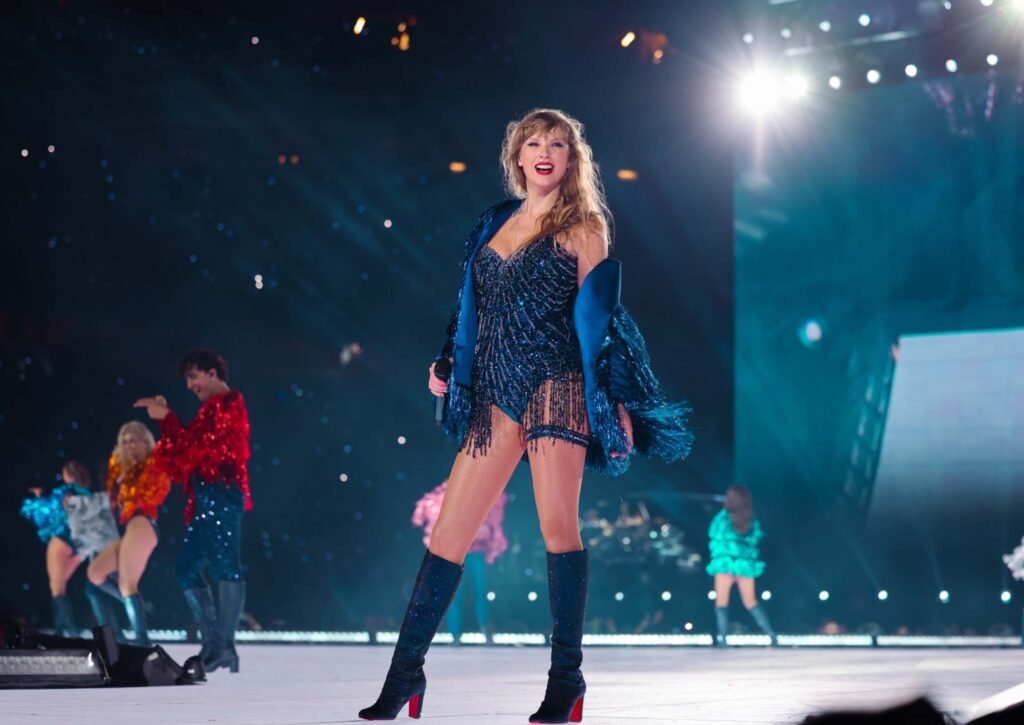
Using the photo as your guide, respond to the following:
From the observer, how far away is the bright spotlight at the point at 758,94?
11.7 metres

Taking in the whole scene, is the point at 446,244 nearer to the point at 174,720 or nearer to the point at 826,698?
the point at 826,698

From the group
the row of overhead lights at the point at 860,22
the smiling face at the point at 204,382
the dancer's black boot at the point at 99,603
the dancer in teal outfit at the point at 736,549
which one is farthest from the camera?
the dancer in teal outfit at the point at 736,549

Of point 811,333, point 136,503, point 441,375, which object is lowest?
point 441,375

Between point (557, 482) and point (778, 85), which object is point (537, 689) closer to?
point (557, 482)

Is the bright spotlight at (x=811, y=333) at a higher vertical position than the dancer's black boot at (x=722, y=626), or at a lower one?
higher

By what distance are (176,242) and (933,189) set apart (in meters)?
6.79

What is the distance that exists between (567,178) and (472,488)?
35.6 inches

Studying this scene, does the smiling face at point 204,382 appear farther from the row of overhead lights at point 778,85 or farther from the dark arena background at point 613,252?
the row of overhead lights at point 778,85

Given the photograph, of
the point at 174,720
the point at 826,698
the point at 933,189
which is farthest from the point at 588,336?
the point at 933,189

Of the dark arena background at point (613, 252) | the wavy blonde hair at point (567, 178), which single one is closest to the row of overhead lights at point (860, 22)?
the dark arena background at point (613, 252)

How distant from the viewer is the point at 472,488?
3.80 m

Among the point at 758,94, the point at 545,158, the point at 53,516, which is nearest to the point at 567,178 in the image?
the point at 545,158

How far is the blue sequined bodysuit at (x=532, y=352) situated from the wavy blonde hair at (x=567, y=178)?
0.08 metres

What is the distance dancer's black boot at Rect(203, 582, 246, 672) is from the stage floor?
5.5 inches
